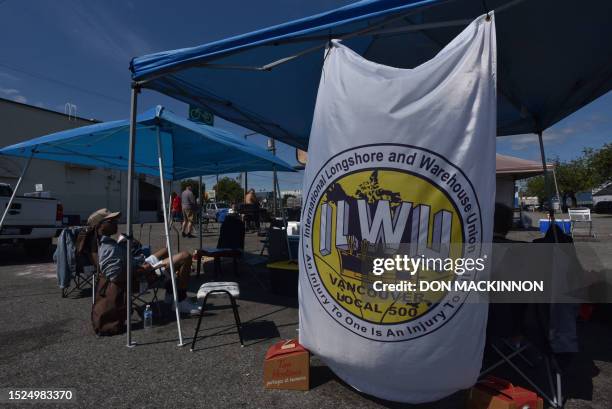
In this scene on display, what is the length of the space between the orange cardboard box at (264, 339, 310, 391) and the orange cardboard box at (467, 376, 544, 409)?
1056 mm

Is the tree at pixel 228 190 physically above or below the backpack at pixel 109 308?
above

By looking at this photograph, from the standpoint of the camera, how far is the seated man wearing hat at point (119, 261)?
3.59 metres

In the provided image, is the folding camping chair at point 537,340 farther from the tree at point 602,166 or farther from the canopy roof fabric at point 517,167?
the tree at point 602,166

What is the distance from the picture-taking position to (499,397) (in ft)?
6.51

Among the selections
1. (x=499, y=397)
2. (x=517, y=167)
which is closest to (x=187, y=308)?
(x=499, y=397)

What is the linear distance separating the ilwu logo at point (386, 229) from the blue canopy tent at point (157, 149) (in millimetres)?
1819

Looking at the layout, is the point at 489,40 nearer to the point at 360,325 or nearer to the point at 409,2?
the point at 409,2

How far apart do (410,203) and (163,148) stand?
5.52 m

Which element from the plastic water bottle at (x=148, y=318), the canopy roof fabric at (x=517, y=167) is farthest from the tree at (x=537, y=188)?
the plastic water bottle at (x=148, y=318)

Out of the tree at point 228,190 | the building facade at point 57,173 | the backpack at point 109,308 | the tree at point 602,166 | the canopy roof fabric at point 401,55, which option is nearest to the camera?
the canopy roof fabric at point 401,55

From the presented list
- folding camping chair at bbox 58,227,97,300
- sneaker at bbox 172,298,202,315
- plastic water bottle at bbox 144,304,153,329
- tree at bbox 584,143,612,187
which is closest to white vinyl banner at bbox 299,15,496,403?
plastic water bottle at bbox 144,304,153,329

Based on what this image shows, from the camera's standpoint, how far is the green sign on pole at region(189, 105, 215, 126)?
4611 mm

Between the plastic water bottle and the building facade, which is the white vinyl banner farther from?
the building facade

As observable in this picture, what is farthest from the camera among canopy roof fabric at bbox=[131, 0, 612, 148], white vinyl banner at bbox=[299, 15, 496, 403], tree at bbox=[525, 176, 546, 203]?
tree at bbox=[525, 176, 546, 203]
